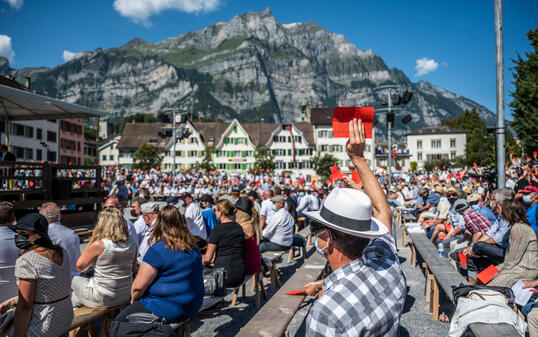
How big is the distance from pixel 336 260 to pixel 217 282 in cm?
355

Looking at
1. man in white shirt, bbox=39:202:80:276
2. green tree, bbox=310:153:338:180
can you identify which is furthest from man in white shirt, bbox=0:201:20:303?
green tree, bbox=310:153:338:180

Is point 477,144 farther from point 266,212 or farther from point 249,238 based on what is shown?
point 249,238

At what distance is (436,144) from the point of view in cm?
9256

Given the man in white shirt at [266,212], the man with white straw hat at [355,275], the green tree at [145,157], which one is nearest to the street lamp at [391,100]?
the man in white shirt at [266,212]

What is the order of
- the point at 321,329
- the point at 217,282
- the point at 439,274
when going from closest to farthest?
the point at 321,329 → the point at 217,282 → the point at 439,274

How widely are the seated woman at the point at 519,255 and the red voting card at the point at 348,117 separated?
3713 millimetres

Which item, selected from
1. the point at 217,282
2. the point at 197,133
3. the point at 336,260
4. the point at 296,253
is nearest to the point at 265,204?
the point at 296,253

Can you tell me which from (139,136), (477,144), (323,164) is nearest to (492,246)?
(323,164)

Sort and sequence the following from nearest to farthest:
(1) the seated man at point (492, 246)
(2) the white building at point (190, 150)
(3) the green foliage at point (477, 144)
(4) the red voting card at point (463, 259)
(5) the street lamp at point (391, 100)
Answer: (1) the seated man at point (492, 246) < (4) the red voting card at point (463, 259) < (5) the street lamp at point (391, 100) < (3) the green foliage at point (477, 144) < (2) the white building at point (190, 150)

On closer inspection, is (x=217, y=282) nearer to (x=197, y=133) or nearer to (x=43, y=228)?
(x=43, y=228)

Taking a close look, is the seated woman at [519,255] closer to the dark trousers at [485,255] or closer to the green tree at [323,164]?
the dark trousers at [485,255]

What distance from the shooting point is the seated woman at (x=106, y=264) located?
4.75 m

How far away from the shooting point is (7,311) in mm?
4172

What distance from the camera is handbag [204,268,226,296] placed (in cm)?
545
